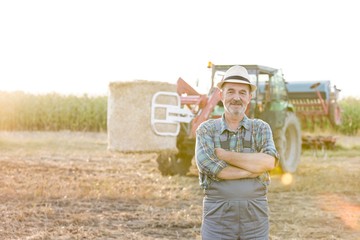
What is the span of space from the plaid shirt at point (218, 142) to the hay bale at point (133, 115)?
4.95 m

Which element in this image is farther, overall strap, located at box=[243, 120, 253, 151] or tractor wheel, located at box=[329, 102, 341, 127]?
tractor wheel, located at box=[329, 102, 341, 127]

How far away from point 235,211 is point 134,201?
5.09 metres

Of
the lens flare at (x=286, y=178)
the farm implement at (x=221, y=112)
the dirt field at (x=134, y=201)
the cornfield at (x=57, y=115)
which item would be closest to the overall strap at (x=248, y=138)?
the dirt field at (x=134, y=201)

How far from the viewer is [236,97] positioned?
137 inches

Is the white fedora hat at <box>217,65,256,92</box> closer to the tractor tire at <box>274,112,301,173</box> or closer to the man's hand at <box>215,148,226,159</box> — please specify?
the man's hand at <box>215,148,226,159</box>

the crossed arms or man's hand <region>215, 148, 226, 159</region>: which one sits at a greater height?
man's hand <region>215, 148, 226, 159</region>

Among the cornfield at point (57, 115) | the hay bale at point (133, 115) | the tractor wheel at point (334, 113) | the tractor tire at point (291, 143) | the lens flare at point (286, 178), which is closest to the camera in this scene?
the hay bale at point (133, 115)

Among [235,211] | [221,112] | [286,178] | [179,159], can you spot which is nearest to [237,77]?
[235,211]

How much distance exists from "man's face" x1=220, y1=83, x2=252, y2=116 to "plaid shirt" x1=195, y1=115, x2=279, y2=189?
3.0 inches

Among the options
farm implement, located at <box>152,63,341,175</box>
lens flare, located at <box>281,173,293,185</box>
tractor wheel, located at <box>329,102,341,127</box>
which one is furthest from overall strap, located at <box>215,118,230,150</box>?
tractor wheel, located at <box>329,102,341,127</box>

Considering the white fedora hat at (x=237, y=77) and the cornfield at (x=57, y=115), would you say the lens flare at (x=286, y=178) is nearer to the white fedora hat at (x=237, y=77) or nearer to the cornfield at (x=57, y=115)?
the white fedora hat at (x=237, y=77)

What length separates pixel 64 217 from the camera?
6.99m

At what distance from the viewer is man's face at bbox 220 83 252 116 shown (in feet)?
11.4

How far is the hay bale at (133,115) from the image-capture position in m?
8.51
